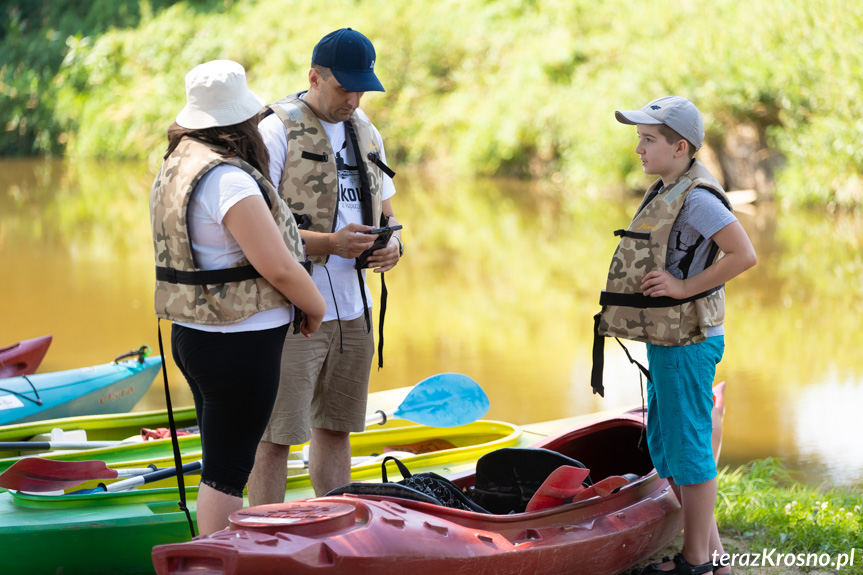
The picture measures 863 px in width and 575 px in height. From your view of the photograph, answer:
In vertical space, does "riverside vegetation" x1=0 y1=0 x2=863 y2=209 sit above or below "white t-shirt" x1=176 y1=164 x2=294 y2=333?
above

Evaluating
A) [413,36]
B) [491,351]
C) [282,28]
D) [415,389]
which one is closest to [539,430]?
[415,389]

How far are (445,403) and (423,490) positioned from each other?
3.97 feet

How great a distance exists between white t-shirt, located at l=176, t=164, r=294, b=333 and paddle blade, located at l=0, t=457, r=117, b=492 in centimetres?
88

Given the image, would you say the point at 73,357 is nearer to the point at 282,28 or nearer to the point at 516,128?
the point at 516,128

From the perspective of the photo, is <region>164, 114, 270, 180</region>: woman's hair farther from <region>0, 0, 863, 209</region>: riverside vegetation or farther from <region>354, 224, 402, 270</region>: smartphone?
<region>0, 0, 863, 209</region>: riverside vegetation

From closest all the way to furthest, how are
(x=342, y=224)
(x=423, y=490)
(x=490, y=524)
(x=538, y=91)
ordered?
1. (x=490, y=524)
2. (x=423, y=490)
3. (x=342, y=224)
4. (x=538, y=91)

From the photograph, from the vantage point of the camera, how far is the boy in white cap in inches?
111

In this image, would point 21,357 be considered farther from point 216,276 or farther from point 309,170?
point 216,276

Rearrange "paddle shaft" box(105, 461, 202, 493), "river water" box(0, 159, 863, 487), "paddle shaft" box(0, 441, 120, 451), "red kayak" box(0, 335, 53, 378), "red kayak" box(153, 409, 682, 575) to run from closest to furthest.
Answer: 1. "red kayak" box(153, 409, 682, 575)
2. "paddle shaft" box(105, 461, 202, 493)
3. "paddle shaft" box(0, 441, 120, 451)
4. "red kayak" box(0, 335, 53, 378)
5. "river water" box(0, 159, 863, 487)

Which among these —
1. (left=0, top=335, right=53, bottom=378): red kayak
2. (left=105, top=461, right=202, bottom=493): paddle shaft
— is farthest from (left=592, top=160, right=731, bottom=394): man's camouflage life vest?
(left=0, top=335, right=53, bottom=378): red kayak

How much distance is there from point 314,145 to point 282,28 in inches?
915

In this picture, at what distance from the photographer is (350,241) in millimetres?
Answer: 2861

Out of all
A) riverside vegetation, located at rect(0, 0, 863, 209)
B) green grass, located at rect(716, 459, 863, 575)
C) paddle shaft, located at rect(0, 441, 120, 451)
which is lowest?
green grass, located at rect(716, 459, 863, 575)

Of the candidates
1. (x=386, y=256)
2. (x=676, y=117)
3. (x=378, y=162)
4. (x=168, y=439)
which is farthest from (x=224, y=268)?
(x=168, y=439)
